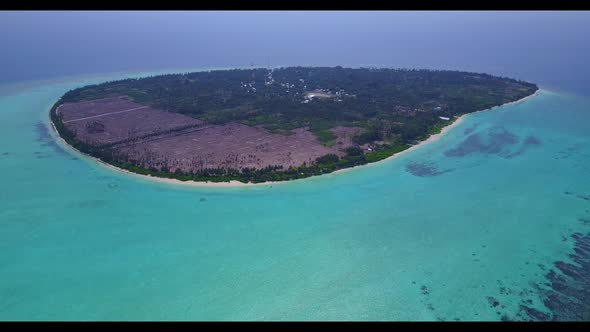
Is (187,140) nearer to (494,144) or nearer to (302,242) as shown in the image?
(302,242)

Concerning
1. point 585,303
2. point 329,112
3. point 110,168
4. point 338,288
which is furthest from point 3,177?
point 585,303

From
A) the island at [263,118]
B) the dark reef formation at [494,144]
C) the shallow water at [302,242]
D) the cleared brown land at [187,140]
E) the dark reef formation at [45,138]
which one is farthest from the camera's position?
the dark reef formation at [494,144]

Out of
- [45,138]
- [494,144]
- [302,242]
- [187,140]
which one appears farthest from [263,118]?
[302,242]

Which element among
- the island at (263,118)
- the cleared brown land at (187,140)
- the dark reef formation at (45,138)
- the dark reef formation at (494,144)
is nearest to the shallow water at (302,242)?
the dark reef formation at (45,138)

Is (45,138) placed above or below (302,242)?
above

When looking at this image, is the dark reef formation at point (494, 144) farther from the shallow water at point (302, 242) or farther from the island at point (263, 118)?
the island at point (263, 118)
